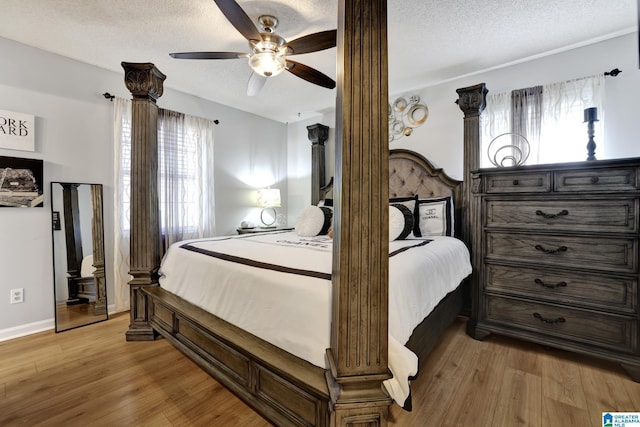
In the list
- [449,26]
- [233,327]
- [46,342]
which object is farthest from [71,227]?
[449,26]

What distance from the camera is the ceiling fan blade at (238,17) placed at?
4.96 feet

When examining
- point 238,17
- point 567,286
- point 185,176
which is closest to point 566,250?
point 567,286

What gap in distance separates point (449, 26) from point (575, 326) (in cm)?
240

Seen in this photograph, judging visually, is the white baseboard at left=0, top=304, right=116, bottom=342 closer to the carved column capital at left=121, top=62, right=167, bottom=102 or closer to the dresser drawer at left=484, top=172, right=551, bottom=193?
the carved column capital at left=121, top=62, right=167, bottom=102

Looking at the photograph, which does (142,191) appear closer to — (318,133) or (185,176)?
(185,176)

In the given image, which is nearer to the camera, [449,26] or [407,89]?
[449,26]

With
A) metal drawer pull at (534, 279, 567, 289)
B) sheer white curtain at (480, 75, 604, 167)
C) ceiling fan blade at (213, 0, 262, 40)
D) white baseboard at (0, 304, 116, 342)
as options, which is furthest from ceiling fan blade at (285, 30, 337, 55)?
white baseboard at (0, 304, 116, 342)

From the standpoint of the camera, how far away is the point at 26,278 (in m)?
2.45

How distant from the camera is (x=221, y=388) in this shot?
168 cm

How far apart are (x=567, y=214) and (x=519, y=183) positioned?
1.20ft

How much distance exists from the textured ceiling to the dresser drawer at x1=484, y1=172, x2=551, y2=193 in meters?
1.18

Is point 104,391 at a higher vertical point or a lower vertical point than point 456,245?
lower

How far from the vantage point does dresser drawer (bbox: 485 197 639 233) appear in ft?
5.84

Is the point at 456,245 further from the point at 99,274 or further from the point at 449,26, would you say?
the point at 99,274
